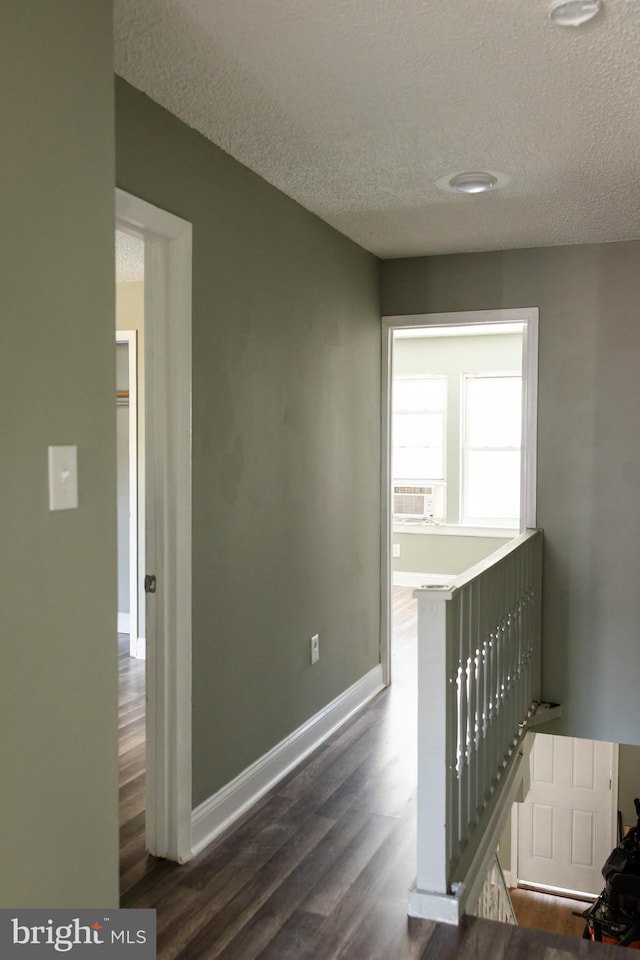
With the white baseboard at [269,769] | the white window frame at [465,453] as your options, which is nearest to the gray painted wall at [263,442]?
the white baseboard at [269,769]

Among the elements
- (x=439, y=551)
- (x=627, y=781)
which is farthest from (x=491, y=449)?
(x=627, y=781)

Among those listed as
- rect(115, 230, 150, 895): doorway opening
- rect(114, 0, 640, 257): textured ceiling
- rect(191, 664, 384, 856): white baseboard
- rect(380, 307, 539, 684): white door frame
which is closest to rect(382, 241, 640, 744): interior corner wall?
rect(380, 307, 539, 684): white door frame

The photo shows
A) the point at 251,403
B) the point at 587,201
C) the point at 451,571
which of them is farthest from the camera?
the point at 451,571

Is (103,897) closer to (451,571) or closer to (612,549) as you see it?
(612,549)

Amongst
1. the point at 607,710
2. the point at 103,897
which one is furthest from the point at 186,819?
the point at 607,710

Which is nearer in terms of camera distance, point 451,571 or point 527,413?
point 527,413

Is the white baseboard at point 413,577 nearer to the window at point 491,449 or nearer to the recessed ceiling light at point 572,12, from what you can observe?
the window at point 491,449

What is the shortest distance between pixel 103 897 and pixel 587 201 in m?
3.12

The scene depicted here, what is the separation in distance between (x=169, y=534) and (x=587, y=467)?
8.18 feet

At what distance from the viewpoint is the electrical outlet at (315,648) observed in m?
3.78

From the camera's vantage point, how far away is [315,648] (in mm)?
3807

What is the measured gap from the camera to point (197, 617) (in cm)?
281

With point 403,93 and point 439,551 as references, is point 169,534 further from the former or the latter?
point 439,551

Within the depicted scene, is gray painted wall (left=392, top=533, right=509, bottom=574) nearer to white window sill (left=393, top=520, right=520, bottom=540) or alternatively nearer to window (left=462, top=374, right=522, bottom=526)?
white window sill (left=393, top=520, right=520, bottom=540)
